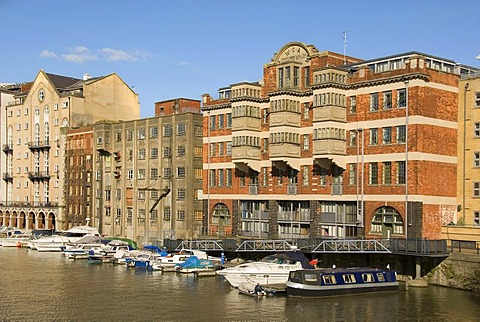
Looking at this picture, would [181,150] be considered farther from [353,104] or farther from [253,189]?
[353,104]

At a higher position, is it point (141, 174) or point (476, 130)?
point (476, 130)

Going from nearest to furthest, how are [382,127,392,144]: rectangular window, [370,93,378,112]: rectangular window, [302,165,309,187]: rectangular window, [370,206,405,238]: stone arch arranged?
[370,206,405,238]: stone arch
[382,127,392,144]: rectangular window
[370,93,378,112]: rectangular window
[302,165,309,187]: rectangular window

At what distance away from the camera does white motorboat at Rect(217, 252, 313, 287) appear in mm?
58594

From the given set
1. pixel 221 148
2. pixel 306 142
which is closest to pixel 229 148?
pixel 221 148

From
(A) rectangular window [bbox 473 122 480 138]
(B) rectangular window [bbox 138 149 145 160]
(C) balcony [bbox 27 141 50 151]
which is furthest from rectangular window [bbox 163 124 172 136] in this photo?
(A) rectangular window [bbox 473 122 480 138]

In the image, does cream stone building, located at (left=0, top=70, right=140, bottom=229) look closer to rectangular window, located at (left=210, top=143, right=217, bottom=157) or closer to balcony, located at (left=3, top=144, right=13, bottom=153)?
balcony, located at (left=3, top=144, right=13, bottom=153)

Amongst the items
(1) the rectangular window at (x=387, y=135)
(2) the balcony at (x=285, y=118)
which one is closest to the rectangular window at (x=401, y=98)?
(1) the rectangular window at (x=387, y=135)

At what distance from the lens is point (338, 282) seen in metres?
55.2

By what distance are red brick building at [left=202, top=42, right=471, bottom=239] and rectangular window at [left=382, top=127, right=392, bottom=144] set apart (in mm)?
99

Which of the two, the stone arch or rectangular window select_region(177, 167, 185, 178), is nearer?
the stone arch

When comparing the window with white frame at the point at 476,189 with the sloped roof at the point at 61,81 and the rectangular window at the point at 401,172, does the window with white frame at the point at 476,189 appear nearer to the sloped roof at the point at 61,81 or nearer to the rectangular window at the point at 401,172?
the rectangular window at the point at 401,172

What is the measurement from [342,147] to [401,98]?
8285mm

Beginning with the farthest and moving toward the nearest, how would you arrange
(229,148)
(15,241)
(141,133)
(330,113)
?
(15,241) → (141,133) → (229,148) → (330,113)

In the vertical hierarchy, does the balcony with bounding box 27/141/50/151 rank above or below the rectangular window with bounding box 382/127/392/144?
above
